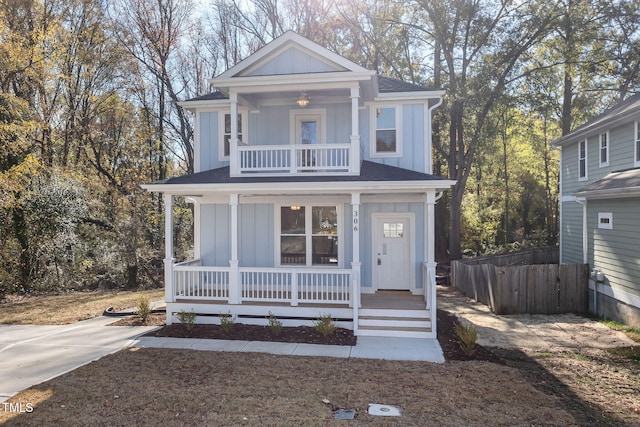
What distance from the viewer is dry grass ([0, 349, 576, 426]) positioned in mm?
4965

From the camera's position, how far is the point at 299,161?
33.5 feet

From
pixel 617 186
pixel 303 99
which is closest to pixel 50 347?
pixel 303 99

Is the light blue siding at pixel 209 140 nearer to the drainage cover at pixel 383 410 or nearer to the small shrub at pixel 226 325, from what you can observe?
the small shrub at pixel 226 325

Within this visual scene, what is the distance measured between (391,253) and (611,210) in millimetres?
6437

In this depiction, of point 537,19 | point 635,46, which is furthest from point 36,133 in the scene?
point 635,46

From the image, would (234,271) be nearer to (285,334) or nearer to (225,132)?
(285,334)

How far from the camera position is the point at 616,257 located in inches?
421

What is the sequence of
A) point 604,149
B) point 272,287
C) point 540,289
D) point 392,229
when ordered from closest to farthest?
point 272,287 → point 392,229 → point 540,289 → point 604,149

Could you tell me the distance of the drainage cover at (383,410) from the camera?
16.7ft

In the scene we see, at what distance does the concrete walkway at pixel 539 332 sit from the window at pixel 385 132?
5144 mm

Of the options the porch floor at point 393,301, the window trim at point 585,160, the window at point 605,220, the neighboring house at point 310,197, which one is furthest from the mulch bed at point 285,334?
the window trim at point 585,160

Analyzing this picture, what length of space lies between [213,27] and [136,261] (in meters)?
14.7

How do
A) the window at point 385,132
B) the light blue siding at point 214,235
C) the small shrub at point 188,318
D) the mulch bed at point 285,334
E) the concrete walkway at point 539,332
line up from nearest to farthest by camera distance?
the mulch bed at point 285,334
the concrete walkway at point 539,332
the small shrub at point 188,318
the window at point 385,132
the light blue siding at point 214,235

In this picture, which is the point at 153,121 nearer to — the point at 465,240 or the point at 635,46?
the point at 465,240
